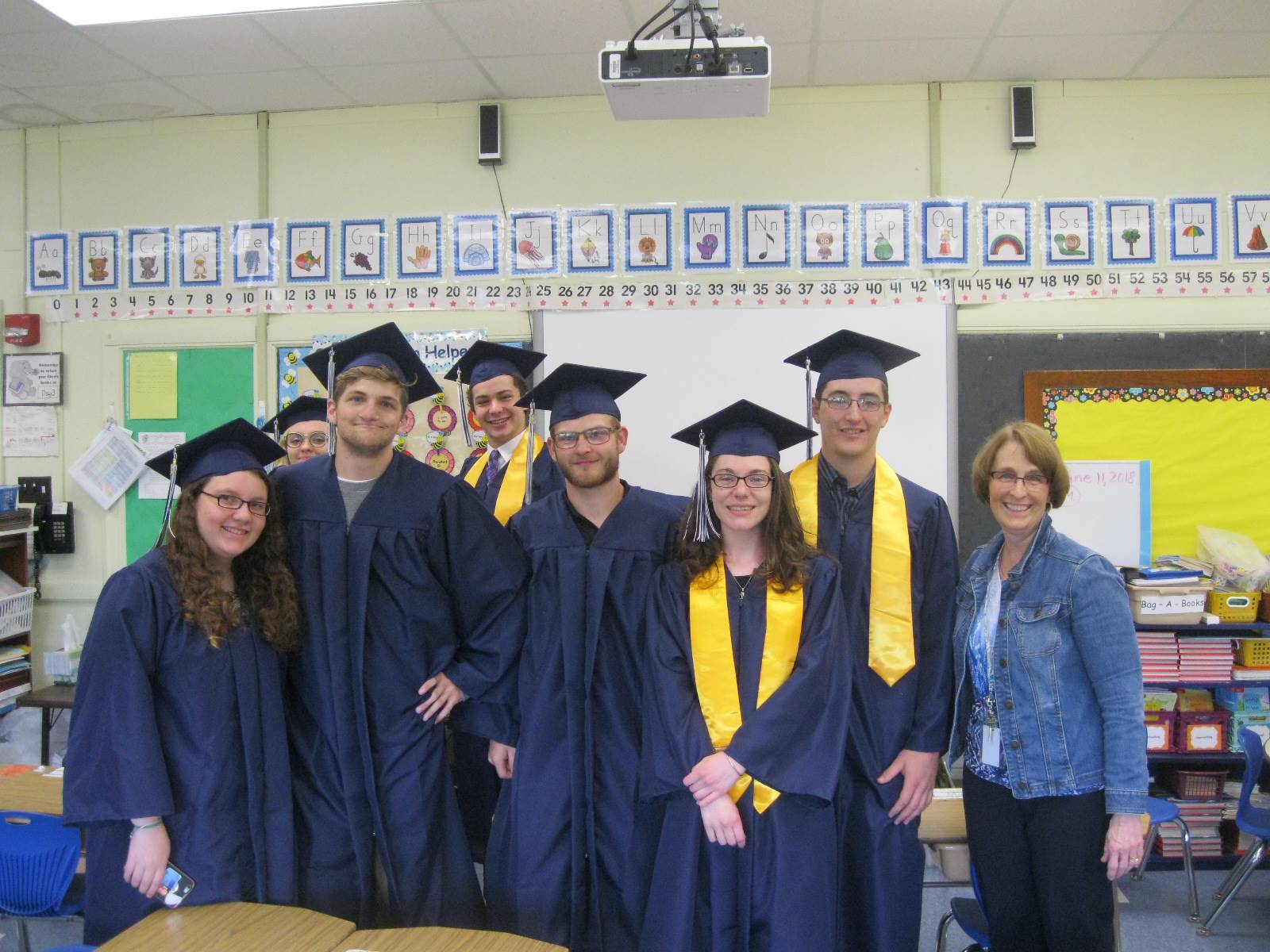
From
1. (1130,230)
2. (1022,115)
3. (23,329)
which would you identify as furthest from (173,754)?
(1130,230)

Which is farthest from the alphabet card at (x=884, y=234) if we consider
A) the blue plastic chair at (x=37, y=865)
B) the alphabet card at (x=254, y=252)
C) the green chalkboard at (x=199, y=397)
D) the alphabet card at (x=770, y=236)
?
the blue plastic chair at (x=37, y=865)

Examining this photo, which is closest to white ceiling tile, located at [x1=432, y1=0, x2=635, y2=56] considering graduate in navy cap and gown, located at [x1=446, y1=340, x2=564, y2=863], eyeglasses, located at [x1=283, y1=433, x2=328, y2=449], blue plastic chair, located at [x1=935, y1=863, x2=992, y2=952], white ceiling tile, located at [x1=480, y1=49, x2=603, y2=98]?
white ceiling tile, located at [x1=480, y1=49, x2=603, y2=98]

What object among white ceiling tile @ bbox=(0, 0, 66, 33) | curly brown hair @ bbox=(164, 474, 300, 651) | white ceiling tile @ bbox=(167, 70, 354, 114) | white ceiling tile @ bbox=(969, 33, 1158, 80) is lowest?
curly brown hair @ bbox=(164, 474, 300, 651)

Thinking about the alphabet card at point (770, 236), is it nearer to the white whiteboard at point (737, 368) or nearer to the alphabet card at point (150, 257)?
the white whiteboard at point (737, 368)

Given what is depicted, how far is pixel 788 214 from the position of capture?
155 inches

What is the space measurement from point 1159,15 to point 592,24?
85.1 inches

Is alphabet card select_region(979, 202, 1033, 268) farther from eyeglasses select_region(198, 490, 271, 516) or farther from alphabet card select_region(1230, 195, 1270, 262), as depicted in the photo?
eyeglasses select_region(198, 490, 271, 516)

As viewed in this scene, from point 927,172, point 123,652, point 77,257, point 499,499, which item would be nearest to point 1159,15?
point 927,172

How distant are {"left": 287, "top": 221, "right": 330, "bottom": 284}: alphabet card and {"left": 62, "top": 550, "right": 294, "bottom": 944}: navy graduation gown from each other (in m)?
2.47

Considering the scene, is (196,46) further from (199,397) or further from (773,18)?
(773,18)

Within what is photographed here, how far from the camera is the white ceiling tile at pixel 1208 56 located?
3473mm

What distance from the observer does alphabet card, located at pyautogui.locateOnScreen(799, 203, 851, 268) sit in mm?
3910

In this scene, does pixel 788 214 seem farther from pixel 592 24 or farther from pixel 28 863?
pixel 28 863

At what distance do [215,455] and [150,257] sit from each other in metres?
2.87
